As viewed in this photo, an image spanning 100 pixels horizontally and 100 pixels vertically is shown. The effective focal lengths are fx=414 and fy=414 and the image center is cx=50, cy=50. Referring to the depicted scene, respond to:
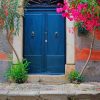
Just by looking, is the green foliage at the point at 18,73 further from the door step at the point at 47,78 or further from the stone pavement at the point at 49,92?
the stone pavement at the point at 49,92

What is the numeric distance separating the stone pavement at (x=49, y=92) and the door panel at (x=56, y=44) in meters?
1.41

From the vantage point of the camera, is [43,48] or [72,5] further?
[43,48]

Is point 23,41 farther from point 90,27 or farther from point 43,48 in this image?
point 90,27

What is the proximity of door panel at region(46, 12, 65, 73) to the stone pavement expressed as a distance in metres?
1.41

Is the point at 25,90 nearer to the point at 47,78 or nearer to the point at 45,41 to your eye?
the point at 47,78

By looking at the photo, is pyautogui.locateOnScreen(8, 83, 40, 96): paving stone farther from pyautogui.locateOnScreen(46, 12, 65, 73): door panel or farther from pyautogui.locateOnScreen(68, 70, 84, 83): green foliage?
pyautogui.locateOnScreen(46, 12, 65, 73): door panel

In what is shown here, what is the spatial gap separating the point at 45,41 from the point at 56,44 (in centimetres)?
34

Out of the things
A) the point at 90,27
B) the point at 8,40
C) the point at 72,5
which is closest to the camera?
the point at 72,5

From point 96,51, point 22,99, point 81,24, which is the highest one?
point 81,24

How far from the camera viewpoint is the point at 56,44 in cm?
1225

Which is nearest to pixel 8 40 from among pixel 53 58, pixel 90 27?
pixel 53 58

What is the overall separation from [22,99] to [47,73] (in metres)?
2.96

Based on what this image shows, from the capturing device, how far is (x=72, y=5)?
914 cm

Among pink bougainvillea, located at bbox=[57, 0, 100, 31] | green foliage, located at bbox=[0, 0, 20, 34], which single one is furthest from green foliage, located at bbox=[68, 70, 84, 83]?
green foliage, located at bbox=[0, 0, 20, 34]
